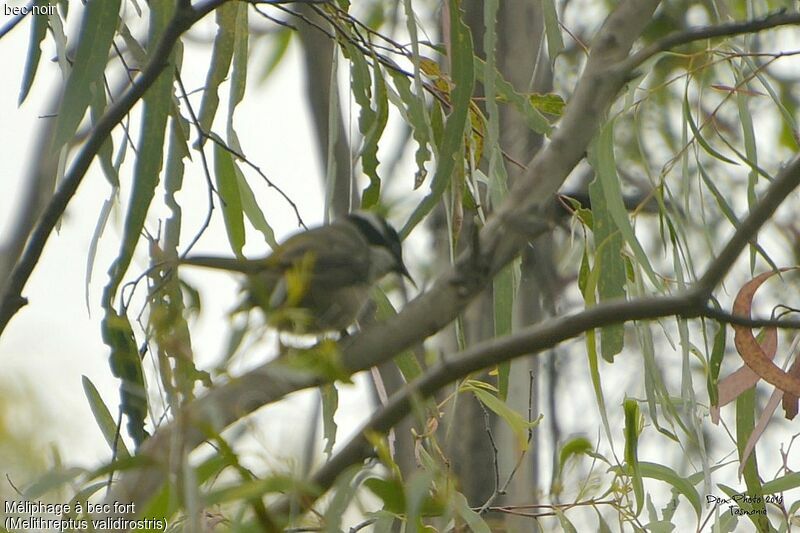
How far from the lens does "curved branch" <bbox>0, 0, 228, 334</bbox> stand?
54.9 inches

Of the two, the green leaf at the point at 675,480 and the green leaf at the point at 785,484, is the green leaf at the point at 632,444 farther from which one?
the green leaf at the point at 785,484

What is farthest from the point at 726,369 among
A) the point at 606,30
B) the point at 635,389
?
the point at 606,30

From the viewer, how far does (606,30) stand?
1.62 meters

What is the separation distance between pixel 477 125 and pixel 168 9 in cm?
61

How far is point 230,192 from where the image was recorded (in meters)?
1.96

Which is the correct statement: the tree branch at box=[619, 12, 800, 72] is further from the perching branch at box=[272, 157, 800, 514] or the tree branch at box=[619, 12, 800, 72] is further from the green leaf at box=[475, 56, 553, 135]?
the green leaf at box=[475, 56, 553, 135]

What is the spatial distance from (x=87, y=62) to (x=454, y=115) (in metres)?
Answer: 0.57

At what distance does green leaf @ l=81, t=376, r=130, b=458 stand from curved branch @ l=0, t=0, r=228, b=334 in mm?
321

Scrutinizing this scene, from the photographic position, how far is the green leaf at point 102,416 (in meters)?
1.75

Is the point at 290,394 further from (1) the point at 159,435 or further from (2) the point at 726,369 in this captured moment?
(2) the point at 726,369

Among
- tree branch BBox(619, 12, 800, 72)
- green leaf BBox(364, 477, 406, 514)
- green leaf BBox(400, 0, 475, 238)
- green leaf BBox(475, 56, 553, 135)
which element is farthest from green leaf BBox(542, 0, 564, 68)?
green leaf BBox(364, 477, 406, 514)

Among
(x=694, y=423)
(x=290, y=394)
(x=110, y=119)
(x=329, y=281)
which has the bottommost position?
(x=290, y=394)

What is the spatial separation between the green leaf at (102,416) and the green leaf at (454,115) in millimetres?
547

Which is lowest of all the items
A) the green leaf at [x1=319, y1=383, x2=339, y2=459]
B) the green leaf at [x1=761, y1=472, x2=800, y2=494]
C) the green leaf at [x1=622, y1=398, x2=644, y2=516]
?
the green leaf at [x1=622, y1=398, x2=644, y2=516]
